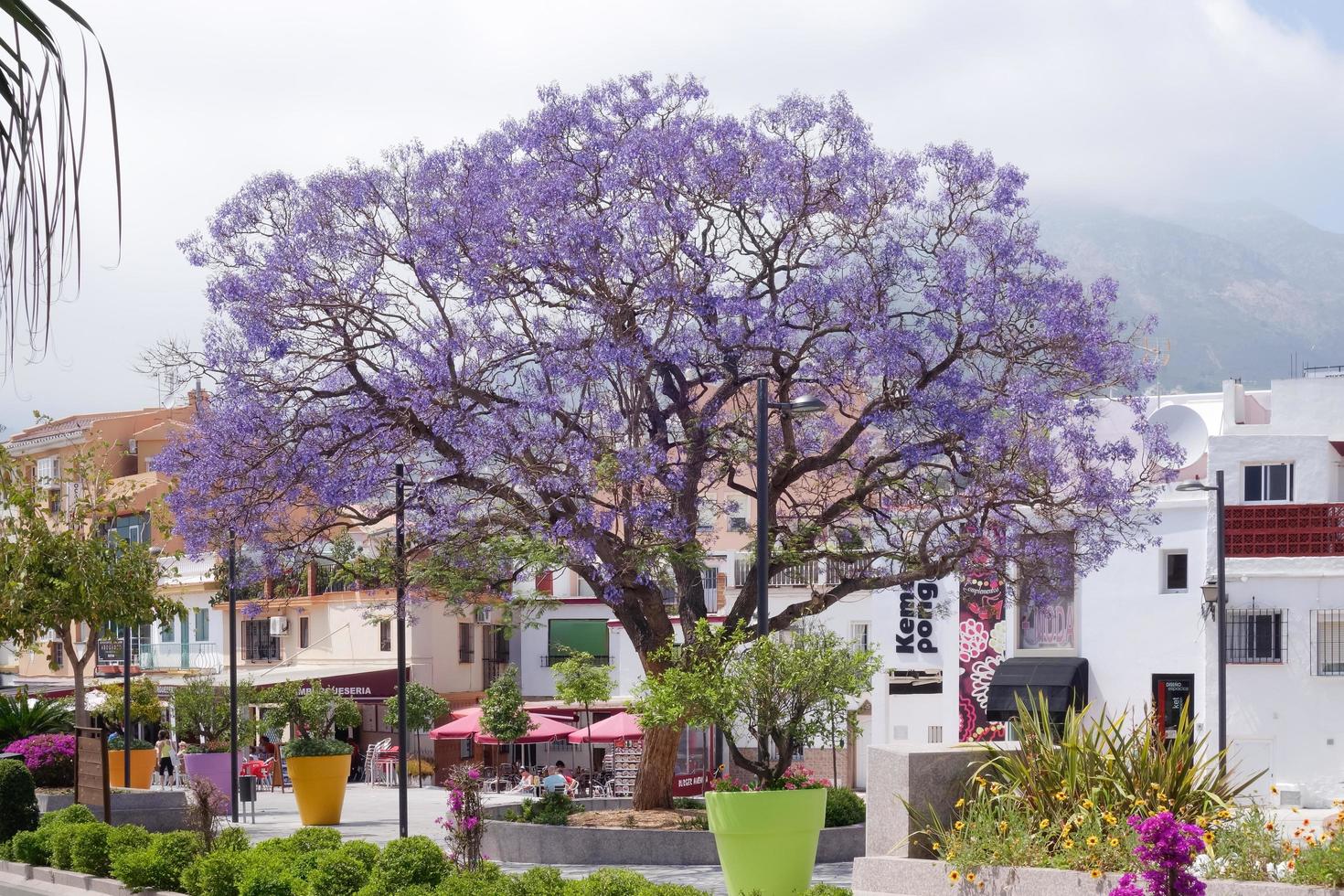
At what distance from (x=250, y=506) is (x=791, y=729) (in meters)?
11.2

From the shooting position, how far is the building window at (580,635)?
2367 inches

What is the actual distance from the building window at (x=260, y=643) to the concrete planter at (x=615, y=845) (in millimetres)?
42151

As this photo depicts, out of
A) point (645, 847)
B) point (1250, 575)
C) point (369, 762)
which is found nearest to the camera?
point (645, 847)

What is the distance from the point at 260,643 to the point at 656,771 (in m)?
42.6

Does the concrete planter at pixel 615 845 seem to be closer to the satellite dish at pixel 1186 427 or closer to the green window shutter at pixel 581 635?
the satellite dish at pixel 1186 427

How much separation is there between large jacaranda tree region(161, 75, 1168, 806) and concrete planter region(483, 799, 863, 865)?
2.53 metres

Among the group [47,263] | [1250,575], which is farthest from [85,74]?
[1250,575]

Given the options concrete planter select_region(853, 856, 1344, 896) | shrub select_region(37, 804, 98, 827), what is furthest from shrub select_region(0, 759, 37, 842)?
concrete planter select_region(853, 856, 1344, 896)

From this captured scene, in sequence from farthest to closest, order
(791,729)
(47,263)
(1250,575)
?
1. (1250,575)
2. (791,729)
3. (47,263)

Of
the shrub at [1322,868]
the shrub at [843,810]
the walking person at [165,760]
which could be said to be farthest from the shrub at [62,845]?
the walking person at [165,760]

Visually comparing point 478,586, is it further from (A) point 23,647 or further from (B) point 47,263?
(B) point 47,263

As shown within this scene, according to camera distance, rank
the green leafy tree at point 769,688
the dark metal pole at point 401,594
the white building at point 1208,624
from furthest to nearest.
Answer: the white building at point 1208,624 < the dark metal pole at point 401,594 < the green leafy tree at point 769,688

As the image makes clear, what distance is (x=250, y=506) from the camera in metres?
23.5

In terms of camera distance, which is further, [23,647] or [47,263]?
[23,647]
